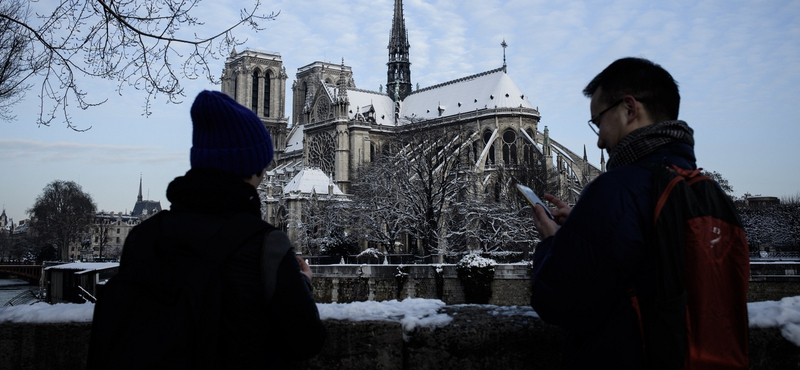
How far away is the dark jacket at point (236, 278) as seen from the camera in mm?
1707

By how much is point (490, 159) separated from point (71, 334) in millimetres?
47544

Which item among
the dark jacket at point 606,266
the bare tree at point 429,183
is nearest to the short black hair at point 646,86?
the dark jacket at point 606,266

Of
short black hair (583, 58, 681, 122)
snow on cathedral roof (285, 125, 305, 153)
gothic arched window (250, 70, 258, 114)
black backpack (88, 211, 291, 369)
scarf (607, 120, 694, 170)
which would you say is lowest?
black backpack (88, 211, 291, 369)

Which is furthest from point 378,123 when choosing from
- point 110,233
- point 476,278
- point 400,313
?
point 110,233

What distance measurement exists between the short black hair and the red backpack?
1.23 feet

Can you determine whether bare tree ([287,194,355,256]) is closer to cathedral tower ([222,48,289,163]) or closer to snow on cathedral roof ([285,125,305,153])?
snow on cathedral roof ([285,125,305,153])

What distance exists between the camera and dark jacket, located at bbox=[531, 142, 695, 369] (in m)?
1.75

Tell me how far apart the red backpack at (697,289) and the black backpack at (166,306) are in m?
1.08

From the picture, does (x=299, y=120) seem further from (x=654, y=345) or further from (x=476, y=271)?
(x=654, y=345)

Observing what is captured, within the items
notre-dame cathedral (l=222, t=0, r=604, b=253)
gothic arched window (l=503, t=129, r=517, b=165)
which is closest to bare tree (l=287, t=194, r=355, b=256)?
notre-dame cathedral (l=222, t=0, r=604, b=253)

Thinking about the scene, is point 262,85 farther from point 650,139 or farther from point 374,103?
point 650,139

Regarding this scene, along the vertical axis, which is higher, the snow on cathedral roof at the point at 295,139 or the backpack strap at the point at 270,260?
the snow on cathedral roof at the point at 295,139

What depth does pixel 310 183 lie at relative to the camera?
47.5 metres

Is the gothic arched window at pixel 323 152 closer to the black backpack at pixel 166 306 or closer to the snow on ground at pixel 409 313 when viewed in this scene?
the snow on ground at pixel 409 313
